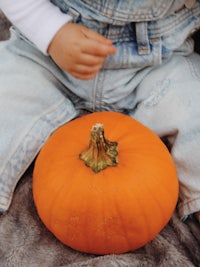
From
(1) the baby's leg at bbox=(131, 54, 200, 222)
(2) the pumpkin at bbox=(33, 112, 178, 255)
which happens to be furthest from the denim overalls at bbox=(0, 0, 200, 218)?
(2) the pumpkin at bbox=(33, 112, 178, 255)

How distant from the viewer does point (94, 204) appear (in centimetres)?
81

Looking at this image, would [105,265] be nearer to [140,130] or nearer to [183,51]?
[140,130]

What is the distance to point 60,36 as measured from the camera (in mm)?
958

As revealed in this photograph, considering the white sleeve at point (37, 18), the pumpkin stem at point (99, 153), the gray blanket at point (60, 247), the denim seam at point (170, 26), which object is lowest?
the gray blanket at point (60, 247)

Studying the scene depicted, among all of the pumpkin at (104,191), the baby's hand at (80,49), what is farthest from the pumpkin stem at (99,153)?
the baby's hand at (80,49)

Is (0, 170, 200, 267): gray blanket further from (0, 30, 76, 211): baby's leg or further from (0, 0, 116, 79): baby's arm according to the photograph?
(0, 0, 116, 79): baby's arm

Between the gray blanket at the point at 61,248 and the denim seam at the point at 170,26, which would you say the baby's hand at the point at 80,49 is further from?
the gray blanket at the point at 61,248

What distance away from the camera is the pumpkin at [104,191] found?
815 mm

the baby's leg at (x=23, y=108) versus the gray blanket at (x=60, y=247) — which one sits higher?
the baby's leg at (x=23, y=108)

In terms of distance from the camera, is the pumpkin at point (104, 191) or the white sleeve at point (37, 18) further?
the white sleeve at point (37, 18)

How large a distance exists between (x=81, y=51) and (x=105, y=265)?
1.30ft

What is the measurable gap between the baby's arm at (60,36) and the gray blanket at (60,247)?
11.3 inches

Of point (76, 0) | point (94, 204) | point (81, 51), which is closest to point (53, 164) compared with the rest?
point (94, 204)

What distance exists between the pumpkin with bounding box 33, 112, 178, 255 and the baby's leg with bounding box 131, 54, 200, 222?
8 centimetres
